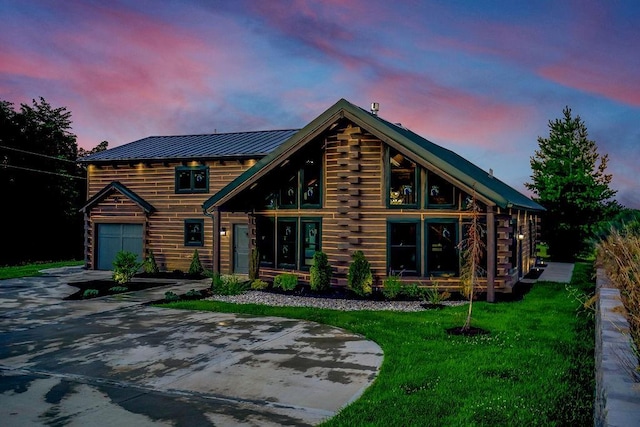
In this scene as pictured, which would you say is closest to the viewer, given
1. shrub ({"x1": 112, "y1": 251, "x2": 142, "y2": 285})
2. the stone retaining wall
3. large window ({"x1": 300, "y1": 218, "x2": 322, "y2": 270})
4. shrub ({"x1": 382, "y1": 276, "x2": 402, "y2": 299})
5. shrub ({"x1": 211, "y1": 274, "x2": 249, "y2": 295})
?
the stone retaining wall

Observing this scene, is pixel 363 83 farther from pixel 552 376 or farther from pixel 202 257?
pixel 552 376

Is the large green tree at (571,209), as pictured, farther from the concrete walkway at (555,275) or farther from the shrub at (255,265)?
the shrub at (255,265)

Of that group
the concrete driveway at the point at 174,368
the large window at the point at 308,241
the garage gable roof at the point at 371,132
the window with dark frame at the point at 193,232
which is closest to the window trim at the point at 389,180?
the garage gable roof at the point at 371,132

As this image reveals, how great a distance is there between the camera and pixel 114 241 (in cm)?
2436

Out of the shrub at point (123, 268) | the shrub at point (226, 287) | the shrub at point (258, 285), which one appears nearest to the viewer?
the shrub at point (226, 287)

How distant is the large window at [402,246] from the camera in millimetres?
15867

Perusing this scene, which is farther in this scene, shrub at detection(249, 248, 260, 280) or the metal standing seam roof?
the metal standing seam roof

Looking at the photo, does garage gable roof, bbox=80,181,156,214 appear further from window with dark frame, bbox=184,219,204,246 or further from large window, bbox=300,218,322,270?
large window, bbox=300,218,322,270

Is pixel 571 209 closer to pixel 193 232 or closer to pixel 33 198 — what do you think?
pixel 193 232

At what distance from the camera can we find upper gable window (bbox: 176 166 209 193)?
22594mm

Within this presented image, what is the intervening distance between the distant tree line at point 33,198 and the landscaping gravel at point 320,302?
18.5 m

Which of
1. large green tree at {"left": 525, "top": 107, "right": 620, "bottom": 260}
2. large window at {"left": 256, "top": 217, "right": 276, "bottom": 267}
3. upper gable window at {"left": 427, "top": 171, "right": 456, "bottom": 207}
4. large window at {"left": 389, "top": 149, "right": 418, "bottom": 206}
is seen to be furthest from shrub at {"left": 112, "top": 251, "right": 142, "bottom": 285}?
large green tree at {"left": 525, "top": 107, "right": 620, "bottom": 260}

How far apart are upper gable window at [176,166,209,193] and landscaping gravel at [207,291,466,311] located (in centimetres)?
793

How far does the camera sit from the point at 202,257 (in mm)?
22438
